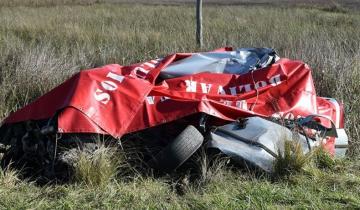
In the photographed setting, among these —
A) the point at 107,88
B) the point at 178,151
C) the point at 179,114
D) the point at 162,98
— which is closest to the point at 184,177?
the point at 178,151

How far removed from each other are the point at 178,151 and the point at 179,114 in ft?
1.19

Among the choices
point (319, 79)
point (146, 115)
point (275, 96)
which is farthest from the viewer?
point (319, 79)

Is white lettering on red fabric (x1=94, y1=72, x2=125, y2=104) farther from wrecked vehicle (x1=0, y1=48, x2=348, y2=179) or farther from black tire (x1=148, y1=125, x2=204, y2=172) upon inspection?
black tire (x1=148, y1=125, x2=204, y2=172)

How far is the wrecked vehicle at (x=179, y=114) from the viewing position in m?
4.02

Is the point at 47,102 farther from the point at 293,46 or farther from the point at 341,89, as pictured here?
the point at 293,46

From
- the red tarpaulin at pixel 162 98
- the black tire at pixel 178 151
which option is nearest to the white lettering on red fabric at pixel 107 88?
the red tarpaulin at pixel 162 98

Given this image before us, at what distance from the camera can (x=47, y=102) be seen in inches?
171

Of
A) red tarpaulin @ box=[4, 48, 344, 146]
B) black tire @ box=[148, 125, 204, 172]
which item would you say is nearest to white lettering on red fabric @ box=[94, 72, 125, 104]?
red tarpaulin @ box=[4, 48, 344, 146]

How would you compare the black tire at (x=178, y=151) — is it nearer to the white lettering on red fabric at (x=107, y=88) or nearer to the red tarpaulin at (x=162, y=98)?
the red tarpaulin at (x=162, y=98)

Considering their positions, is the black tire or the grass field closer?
the grass field

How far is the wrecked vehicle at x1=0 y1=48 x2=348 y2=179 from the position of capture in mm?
4020

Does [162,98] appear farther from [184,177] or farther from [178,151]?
[184,177]

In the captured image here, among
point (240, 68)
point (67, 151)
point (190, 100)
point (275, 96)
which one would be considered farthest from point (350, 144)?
point (67, 151)

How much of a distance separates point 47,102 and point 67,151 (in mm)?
551
